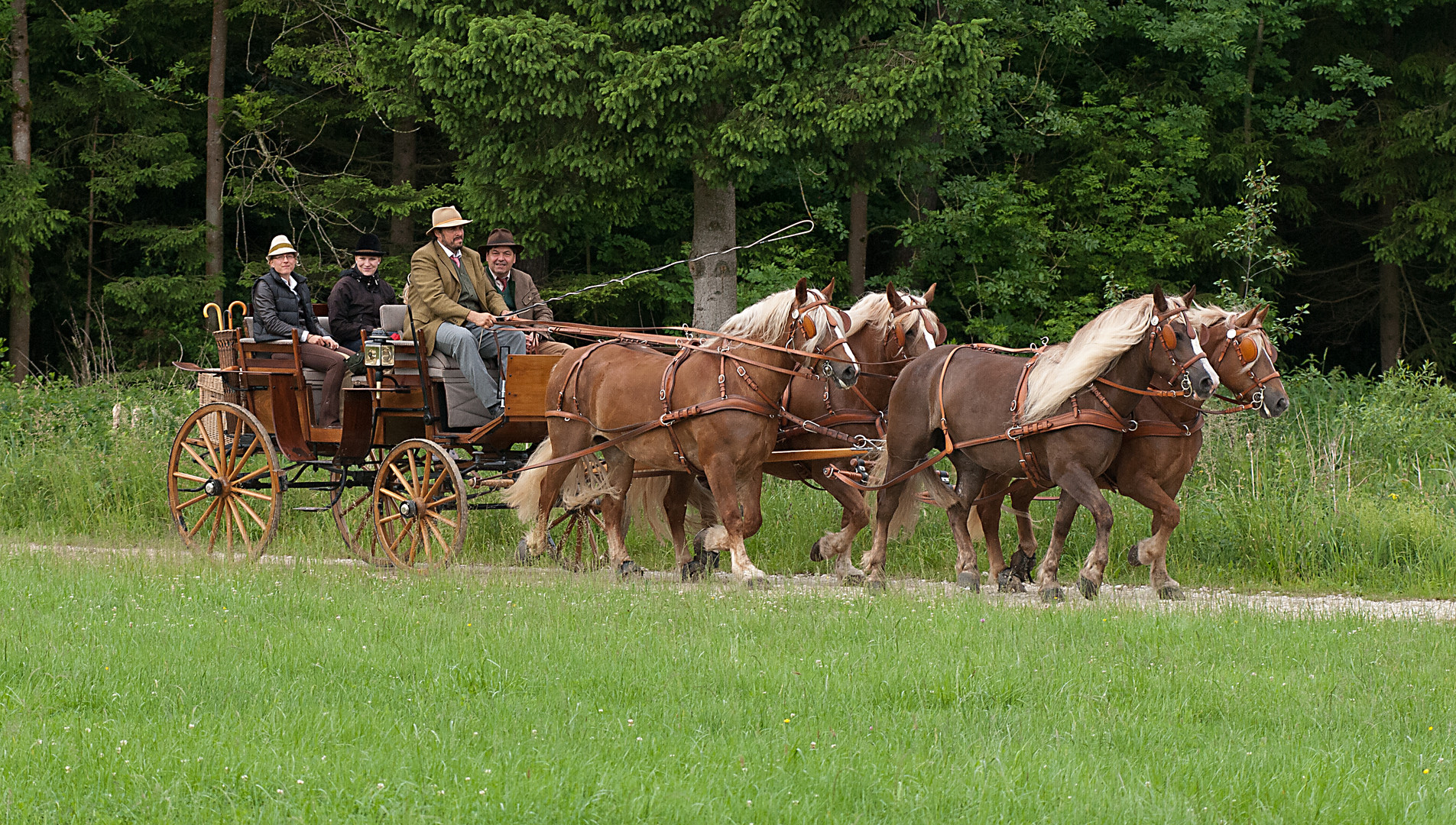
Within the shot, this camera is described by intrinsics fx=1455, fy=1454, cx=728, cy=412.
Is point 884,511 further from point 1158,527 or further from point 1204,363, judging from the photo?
point 1204,363

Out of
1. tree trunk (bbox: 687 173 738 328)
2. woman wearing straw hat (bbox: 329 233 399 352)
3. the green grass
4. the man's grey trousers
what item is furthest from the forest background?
the green grass

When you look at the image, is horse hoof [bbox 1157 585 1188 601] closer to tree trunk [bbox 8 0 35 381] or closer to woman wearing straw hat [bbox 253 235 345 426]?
woman wearing straw hat [bbox 253 235 345 426]

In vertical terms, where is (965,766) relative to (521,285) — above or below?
below

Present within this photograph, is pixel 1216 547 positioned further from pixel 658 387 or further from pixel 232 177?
pixel 232 177

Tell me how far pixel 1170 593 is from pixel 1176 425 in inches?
44.5

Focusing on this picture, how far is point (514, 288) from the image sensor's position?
38.6 feet

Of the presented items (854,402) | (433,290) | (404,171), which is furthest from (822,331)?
(404,171)

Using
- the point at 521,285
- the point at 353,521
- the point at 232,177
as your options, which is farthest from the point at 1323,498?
the point at 232,177

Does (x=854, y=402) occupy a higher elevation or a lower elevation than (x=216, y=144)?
lower

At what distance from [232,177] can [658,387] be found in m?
15.0

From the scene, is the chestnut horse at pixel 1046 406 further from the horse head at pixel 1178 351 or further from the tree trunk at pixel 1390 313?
the tree trunk at pixel 1390 313

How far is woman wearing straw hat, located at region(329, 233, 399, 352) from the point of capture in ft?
39.0

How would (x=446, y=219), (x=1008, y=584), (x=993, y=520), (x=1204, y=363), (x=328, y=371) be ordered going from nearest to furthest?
(x=1204, y=363) < (x=1008, y=584) < (x=993, y=520) < (x=446, y=219) < (x=328, y=371)

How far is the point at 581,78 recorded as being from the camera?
50.3 ft
